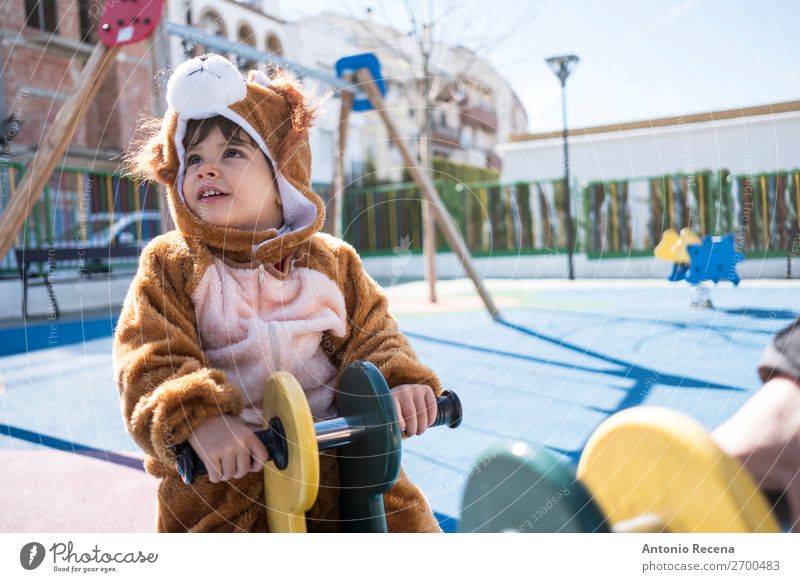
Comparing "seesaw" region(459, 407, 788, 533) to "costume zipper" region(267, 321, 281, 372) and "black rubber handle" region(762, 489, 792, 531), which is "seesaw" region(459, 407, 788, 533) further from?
"costume zipper" region(267, 321, 281, 372)

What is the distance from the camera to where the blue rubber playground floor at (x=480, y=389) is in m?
1.24

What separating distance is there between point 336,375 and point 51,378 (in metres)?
1.85

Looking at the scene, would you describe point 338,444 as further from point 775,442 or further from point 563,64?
point 563,64

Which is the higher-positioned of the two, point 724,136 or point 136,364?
point 724,136

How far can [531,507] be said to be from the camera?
0.71 m

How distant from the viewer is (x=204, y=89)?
77cm

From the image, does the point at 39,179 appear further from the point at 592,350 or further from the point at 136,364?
the point at 592,350

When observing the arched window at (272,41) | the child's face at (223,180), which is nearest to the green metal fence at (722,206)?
the child's face at (223,180)

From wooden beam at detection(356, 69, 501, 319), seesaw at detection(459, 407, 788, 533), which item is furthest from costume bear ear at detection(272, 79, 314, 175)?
wooden beam at detection(356, 69, 501, 319)

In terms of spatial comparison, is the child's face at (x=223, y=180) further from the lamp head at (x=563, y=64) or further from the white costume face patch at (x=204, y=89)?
the lamp head at (x=563, y=64)

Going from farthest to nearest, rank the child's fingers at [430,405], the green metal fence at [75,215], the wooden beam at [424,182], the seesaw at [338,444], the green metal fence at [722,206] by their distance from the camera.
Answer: the green metal fence at [75,215]
the wooden beam at [424,182]
the green metal fence at [722,206]
the child's fingers at [430,405]
the seesaw at [338,444]

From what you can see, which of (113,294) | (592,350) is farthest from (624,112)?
(113,294)

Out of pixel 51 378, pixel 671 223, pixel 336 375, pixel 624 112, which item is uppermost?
pixel 624 112

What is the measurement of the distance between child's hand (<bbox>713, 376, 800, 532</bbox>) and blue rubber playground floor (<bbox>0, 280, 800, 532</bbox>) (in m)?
0.13
